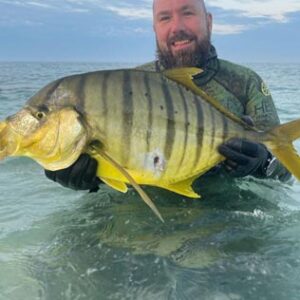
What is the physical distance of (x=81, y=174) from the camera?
286 cm

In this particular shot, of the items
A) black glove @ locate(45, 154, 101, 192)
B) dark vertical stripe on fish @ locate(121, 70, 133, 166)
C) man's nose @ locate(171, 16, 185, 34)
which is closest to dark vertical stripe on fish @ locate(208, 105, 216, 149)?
dark vertical stripe on fish @ locate(121, 70, 133, 166)

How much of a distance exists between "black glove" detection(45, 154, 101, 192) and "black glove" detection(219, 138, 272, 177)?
0.66 metres

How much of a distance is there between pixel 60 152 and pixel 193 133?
23.8 inches

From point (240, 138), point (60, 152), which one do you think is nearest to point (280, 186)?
point (240, 138)

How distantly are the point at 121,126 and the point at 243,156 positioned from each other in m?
0.89

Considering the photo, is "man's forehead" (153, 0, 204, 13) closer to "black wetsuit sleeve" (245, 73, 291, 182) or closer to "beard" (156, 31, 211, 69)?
"beard" (156, 31, 211, 69)

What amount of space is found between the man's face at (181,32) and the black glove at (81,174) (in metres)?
1.27

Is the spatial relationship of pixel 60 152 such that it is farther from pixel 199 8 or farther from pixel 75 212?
pixel 199 8

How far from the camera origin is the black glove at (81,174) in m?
2.70

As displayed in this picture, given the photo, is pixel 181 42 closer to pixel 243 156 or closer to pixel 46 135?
pixel 243 156

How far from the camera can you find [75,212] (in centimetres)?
381

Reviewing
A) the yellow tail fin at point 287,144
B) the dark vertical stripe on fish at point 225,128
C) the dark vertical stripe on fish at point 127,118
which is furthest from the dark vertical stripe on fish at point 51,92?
the yellow tail fin at point 287,144

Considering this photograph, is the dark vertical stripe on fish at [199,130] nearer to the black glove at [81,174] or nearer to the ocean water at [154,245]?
the black glove at [81,174]

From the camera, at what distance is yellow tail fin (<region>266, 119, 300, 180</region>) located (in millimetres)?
2689
